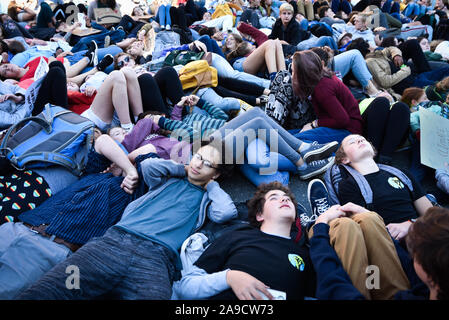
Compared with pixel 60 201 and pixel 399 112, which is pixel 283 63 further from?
pixel 60 201

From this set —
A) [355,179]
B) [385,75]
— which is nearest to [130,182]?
[355,179]

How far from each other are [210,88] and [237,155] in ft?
4.73

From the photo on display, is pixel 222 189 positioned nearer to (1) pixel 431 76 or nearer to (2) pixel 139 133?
(2) pixel 139 133

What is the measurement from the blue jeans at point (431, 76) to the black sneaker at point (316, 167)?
2.86 meters

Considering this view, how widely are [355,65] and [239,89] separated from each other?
58.6 inches

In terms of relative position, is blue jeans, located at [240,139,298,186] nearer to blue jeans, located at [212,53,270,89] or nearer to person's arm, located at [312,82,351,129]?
person's arm, located at [312,82,351,129]

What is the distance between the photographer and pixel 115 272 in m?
1.66

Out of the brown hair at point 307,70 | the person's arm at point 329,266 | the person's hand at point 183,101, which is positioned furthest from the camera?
the person's hand at point 183,101

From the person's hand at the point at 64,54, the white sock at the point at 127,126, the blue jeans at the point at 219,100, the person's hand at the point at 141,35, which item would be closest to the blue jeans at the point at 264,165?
the blue jeans at the point at 219,100

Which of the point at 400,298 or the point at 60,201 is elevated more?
the point at 400,298

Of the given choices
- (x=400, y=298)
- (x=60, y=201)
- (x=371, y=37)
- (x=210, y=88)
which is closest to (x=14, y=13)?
(x=210, y=88)

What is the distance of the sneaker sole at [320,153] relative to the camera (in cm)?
269

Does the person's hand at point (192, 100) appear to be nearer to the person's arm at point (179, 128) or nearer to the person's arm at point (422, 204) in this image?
the person's arm at point (179, 128)

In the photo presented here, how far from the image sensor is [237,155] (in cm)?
264
